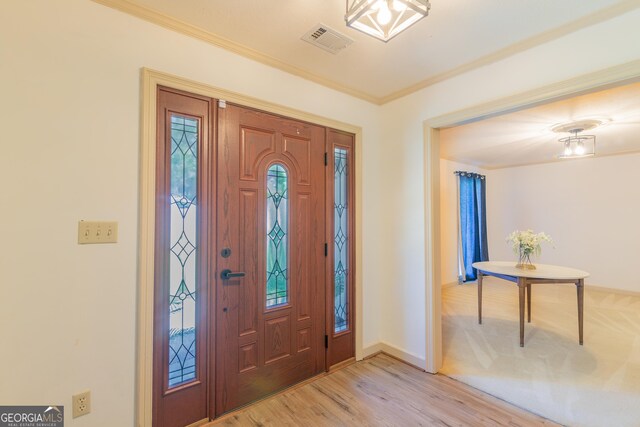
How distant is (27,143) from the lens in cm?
139

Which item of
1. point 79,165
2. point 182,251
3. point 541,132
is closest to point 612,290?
point 541,132

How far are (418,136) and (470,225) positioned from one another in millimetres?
3970

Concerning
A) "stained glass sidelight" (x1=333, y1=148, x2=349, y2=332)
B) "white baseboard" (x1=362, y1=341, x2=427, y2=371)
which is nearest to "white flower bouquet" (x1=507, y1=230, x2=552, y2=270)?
"white baseboard" (x1=362, y1=341, x2=427, y2=371)

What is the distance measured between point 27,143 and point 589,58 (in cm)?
312

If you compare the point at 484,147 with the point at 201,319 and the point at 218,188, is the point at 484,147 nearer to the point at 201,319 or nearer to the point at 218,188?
the point at 218,188

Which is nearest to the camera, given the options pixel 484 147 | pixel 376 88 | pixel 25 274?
pixel 25 274

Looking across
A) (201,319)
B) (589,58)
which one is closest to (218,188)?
(201,319)

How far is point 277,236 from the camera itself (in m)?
2.25

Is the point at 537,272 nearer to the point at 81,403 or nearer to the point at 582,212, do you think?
the point at 582,212

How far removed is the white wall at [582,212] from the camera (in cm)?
498

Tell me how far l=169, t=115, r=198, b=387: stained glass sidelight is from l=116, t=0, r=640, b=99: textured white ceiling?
0.66m

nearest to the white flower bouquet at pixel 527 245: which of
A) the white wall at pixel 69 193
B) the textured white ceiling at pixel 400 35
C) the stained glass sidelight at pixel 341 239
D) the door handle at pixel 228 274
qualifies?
the stained glass sidelight at pixel 341 239
